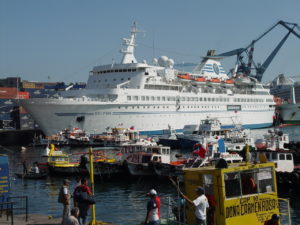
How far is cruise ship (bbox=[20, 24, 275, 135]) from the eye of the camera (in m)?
52.2

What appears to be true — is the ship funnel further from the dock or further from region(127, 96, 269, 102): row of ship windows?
the dock

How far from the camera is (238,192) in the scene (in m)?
9.40

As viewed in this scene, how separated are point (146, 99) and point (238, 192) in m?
47.2

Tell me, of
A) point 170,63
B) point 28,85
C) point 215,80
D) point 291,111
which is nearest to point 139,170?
point 170,63

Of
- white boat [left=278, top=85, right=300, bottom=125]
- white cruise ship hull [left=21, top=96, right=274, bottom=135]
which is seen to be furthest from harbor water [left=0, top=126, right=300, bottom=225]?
white boat [left=278, top=85, right=300, bottom=125]

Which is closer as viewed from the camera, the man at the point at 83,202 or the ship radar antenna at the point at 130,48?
the man at the point at 83,202

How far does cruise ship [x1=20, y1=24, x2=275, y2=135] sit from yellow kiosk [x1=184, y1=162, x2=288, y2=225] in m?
36.3

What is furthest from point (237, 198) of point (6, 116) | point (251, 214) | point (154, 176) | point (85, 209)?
point (6, 116)

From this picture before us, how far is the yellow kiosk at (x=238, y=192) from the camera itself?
9.26 metres

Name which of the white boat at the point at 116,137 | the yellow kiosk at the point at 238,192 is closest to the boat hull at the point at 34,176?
the yellow kiosk at the point at 238,192

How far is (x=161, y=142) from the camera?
48.9m

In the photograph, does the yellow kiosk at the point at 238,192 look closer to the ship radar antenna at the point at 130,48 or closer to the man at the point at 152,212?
the man at the point at 152,212

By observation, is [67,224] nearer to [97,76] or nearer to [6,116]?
[97,76]

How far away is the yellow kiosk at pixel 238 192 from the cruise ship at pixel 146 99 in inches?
1431
